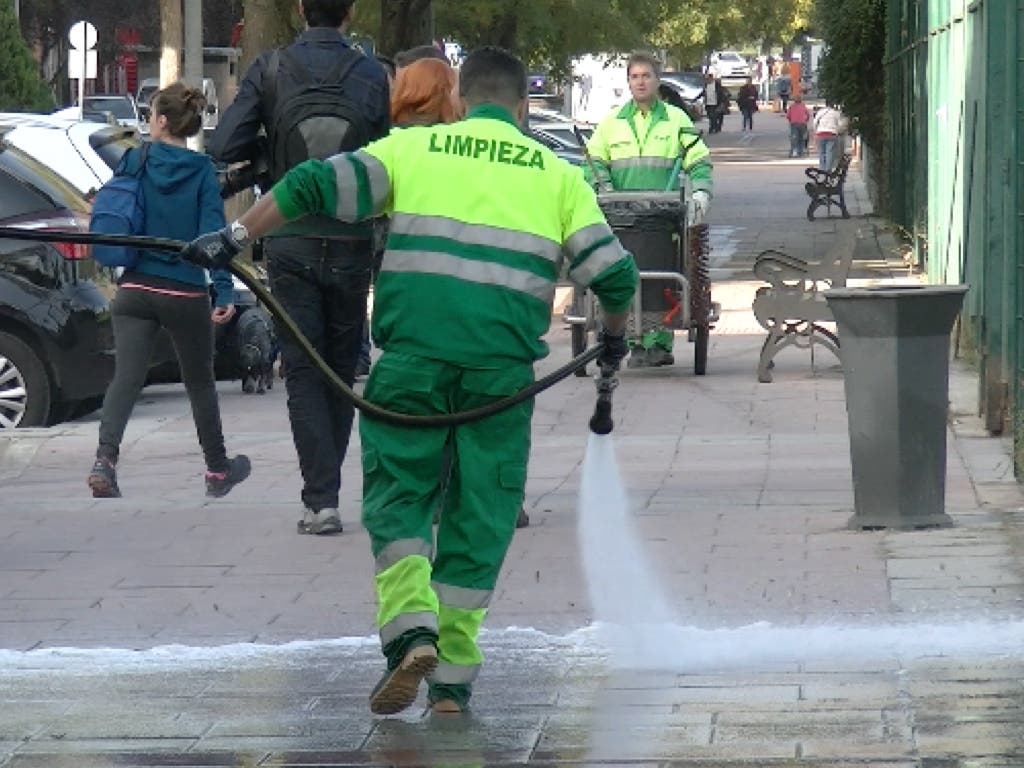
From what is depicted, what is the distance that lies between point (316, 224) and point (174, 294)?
A: 1.18m

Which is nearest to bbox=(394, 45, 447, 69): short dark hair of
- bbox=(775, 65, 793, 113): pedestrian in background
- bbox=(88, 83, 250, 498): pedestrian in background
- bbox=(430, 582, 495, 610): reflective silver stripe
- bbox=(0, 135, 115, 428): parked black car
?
bbox=(88, 83, 250, 498): pedestrian in background

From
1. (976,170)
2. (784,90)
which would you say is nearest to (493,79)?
(976,170)

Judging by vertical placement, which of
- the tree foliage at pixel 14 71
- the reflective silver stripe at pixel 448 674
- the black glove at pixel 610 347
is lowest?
the reflective silver stripe at pixel 448 674

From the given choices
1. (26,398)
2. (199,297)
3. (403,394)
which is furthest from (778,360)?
(403,394)

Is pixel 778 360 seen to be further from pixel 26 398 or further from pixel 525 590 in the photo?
pixel 525 590

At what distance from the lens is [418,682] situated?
5.80 metres

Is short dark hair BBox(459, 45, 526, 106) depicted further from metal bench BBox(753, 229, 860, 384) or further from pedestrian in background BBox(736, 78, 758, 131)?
pedestrian in background BBox(736, 78, 758, 131)

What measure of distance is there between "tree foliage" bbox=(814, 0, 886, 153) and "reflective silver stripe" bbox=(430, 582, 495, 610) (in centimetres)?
2239

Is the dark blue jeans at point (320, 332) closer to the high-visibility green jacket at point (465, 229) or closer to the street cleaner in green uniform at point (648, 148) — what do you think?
the high-visibility green jacket at point (465, 229)

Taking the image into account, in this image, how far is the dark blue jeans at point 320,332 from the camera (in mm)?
8523

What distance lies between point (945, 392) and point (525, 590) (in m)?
1.85

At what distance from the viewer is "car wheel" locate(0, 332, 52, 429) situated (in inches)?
A: 486

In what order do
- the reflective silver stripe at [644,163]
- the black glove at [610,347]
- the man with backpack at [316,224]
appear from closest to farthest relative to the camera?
1. the black glove at [610,347]
2. the man with backpack at [316,224]
3. the reflective silver stripe at [644,163]

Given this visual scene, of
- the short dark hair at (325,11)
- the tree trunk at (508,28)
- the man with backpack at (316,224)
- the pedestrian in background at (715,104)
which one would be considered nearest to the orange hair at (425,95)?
the man with backpack at (316,224)
